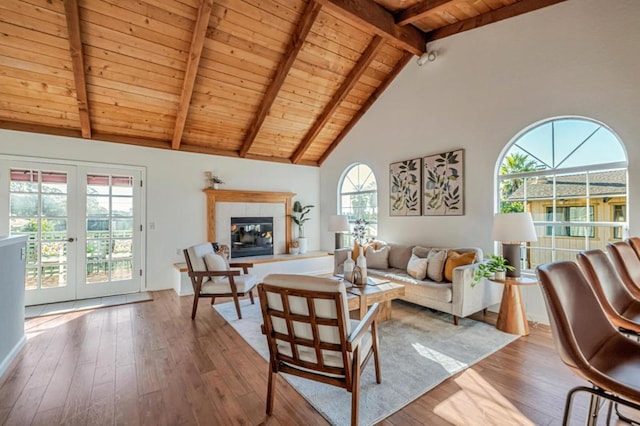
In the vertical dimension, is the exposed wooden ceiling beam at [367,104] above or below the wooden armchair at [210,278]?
above

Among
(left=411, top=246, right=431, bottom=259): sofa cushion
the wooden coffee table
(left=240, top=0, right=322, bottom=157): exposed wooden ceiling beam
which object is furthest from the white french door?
(left=411, top=246, right=431, bottom=259): sofa cushion

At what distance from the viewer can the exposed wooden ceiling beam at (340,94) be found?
4.45m

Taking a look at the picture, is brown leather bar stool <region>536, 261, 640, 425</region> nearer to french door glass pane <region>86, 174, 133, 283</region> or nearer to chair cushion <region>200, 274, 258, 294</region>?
chair cushion <region>200, 274, 258, 294</region>

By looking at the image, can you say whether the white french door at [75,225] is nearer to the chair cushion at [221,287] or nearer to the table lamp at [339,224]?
the chair cushion at [221,287]

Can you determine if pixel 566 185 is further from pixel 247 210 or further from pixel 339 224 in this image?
pixel 247 210

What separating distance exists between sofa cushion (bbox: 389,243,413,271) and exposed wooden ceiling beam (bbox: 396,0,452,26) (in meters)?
3.17

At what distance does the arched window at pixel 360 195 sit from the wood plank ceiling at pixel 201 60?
1.32m

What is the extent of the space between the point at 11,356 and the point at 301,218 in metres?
4.77

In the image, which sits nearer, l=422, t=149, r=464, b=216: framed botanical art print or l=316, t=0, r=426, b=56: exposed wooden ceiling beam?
l=316, t=0, r=426, b=56: exposed wooden ceiling beam

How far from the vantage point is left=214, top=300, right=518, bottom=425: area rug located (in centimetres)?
202

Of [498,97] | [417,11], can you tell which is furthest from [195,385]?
[417,11]

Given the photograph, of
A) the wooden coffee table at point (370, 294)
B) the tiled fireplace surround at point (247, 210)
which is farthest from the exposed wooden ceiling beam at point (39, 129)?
the wooden coffee table at point (370, 294)

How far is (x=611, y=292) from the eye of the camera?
1868 mm

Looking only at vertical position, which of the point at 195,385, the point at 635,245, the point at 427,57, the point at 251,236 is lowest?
the point at 195,385
